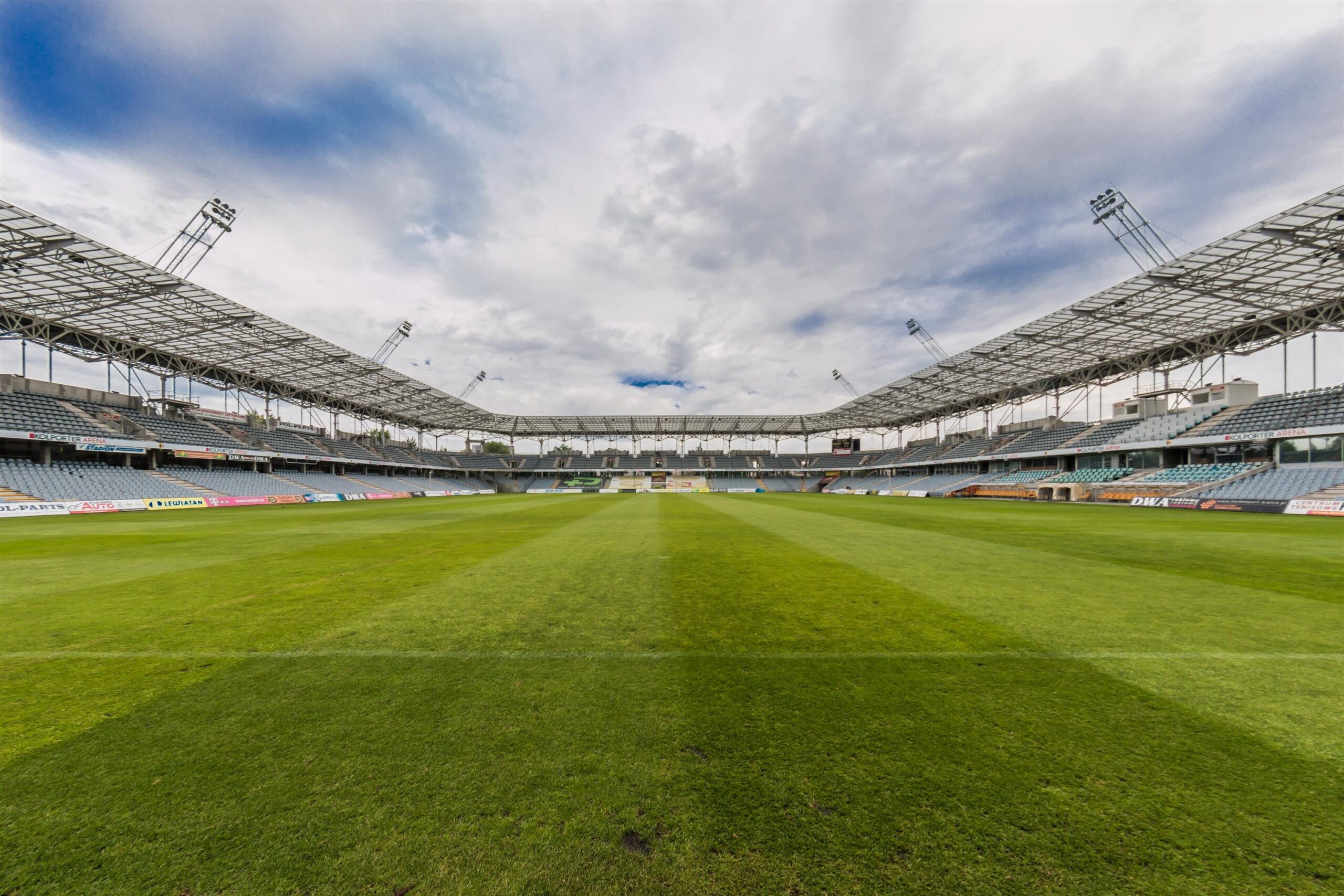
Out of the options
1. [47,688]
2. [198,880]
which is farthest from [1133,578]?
[47,688]

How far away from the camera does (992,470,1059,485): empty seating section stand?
39000 millimetres

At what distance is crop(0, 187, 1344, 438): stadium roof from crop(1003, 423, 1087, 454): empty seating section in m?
3.66

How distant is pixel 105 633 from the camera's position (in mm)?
4445

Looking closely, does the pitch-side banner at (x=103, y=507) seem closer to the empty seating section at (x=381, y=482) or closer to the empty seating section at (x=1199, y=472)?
the empty seating section at (x=381, y=482)

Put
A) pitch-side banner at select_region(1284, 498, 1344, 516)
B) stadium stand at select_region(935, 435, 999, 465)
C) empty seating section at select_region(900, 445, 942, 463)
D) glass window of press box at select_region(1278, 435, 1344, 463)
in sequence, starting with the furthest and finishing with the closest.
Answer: empty seating section at select_region(900, 445, 942, 463)
stadium stand at select_region(935, 435, 999, 465)
glass window of press box at select_region(1278, 435, 1344, 463)
pitch-side banner at select_region(1284, 498, 1344, 516)

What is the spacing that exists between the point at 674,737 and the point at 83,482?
41256mm

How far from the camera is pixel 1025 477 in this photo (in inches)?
A: 1598

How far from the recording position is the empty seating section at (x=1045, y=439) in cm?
4000

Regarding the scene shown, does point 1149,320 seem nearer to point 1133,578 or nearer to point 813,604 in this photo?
point 1133,578

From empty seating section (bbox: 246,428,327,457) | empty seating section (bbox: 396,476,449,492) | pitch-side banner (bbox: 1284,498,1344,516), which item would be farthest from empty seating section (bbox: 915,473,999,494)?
empty seating section (bbox: 246,428,327,457)

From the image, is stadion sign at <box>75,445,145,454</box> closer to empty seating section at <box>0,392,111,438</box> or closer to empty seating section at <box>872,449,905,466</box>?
empty seating section at <box>0,392,111,438</box>

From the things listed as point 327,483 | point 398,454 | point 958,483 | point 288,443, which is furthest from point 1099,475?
point 398,454

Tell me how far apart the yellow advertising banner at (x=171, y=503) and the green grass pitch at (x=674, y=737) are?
96.2 ft

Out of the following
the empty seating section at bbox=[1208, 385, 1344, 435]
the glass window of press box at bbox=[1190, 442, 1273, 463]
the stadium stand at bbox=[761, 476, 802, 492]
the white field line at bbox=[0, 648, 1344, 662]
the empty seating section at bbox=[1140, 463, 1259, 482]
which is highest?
the empty seating section at bbox=[1208, 385, 1344, 435]
